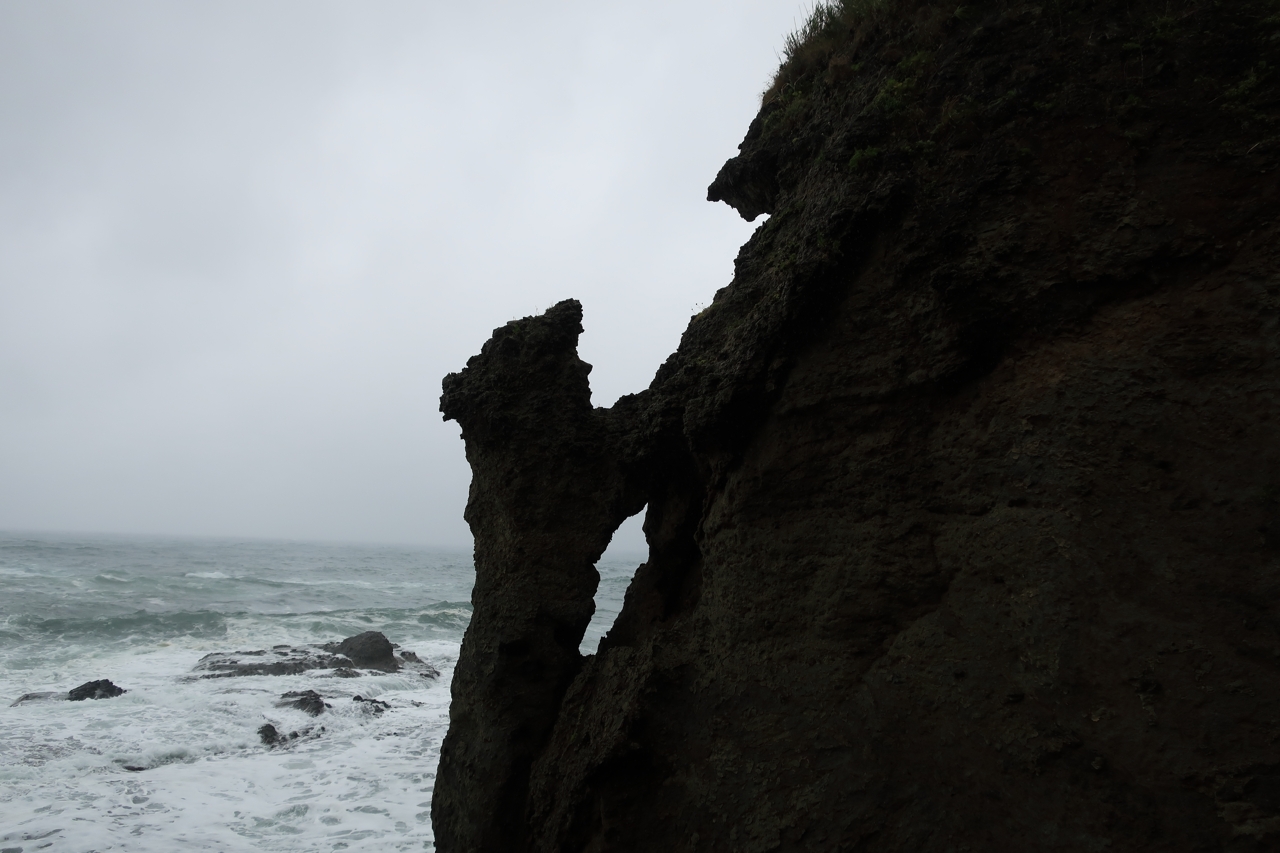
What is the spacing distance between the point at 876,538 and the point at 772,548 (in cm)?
61

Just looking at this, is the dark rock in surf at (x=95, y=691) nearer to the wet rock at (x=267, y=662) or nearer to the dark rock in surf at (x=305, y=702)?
the wet rock at (x=267, y=662)

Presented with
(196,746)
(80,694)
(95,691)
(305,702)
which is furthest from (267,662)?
(196,746)

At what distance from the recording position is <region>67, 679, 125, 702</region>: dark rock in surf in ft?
44.9

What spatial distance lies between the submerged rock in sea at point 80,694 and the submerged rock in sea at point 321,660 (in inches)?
72.7

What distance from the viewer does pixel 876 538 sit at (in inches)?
160

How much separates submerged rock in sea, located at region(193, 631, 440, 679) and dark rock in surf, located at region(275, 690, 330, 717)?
239cm

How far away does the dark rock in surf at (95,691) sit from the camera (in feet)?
44.9

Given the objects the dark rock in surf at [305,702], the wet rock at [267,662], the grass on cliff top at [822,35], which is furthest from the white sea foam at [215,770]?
the grass on cliff top at [822,35]

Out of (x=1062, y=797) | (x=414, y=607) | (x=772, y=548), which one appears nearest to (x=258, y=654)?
(x=414, y=607)

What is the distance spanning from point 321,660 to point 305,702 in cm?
439

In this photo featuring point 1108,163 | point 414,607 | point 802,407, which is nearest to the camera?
point 1108,163

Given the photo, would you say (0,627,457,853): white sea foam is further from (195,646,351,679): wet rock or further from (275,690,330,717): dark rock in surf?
(195,646,351,679): wet rock

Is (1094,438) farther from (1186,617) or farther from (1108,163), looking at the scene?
(1108,163)

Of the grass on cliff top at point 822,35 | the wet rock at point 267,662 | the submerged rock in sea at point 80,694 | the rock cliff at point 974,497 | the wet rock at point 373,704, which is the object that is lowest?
the submerged rock in sea at point 80,694
